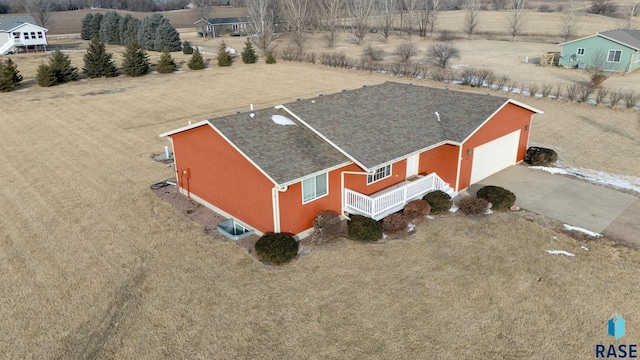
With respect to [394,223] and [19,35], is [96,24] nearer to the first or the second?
[19,35]

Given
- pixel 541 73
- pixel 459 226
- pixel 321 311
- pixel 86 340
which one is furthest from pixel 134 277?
pixel 541 73

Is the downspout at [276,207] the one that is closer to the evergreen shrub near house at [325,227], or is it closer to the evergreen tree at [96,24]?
the evergreen shrub near house at [325,227]

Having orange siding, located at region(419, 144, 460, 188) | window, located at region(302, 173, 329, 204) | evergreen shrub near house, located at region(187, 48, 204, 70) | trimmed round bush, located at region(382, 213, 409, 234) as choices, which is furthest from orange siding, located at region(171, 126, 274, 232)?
evergreen shrub near house, located at region(187, 48, 204, 70)

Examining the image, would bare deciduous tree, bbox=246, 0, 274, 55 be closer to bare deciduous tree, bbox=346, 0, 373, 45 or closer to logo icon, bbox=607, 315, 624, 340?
bare deciduous tree, bbox=346, 0, 373, 45

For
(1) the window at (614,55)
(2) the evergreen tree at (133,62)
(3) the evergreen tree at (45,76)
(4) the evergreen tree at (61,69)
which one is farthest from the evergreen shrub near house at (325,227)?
(1) the window at (614,55)

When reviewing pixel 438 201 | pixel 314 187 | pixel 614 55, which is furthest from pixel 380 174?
pixel 614 55

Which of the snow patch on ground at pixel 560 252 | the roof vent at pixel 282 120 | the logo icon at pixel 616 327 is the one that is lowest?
the logo icon at pixel 616 327
